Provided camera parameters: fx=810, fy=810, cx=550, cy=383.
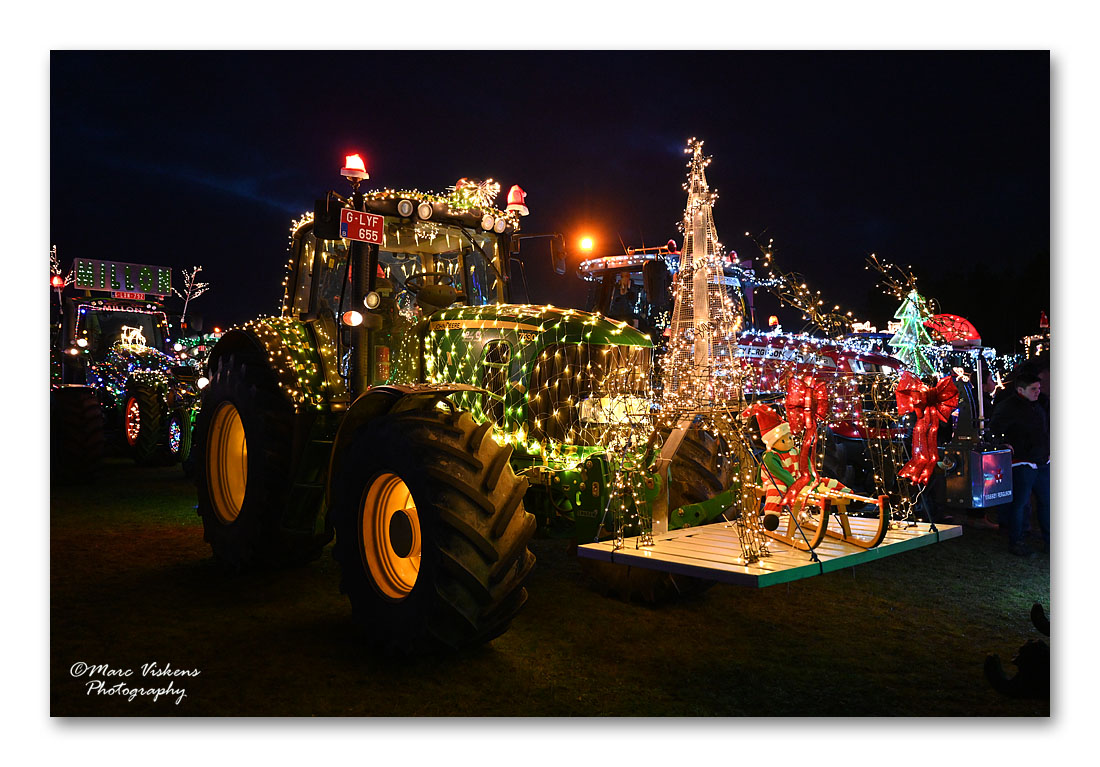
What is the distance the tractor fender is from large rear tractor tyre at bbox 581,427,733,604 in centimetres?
123

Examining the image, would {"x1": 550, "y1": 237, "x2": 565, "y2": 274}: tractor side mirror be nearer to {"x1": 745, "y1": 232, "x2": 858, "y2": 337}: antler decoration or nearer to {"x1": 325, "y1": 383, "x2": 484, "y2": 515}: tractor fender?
{"x1": 745, "y1": 232, "x2": 858, "y2": 337}: antler decoration

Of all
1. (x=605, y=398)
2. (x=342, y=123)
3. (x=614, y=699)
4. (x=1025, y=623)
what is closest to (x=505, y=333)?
(x=605, y=398)

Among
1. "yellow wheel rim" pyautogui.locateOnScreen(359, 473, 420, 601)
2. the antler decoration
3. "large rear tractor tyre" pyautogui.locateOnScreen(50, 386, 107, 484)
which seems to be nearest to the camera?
"yellow wheel rim" pyautogui.locateOnScreen(359, 473, 420, 601)

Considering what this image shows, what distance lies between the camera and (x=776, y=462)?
11.3ft

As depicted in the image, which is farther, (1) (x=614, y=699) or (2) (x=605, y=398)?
(2) (x=605, y=398)

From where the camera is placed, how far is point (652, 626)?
14.2ft

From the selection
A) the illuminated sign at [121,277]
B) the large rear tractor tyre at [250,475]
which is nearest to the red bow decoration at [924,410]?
the large rear tractor tyre at [250,475]

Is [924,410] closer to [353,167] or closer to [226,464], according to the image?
[353,167]

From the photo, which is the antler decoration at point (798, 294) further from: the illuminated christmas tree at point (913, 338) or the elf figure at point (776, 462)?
the elf figure at point (776, 462)

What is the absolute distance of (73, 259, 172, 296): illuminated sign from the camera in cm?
551

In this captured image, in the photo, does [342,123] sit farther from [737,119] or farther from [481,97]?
[737,119]

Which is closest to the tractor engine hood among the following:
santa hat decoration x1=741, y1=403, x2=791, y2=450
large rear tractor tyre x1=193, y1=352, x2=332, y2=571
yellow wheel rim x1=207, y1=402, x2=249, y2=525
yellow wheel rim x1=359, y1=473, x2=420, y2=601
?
yellow wheel rim x1=359, y1=473, x2=420, y2=601

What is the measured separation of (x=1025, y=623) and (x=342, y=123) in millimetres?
4869

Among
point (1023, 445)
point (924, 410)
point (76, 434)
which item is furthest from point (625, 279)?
point (76, 434)
